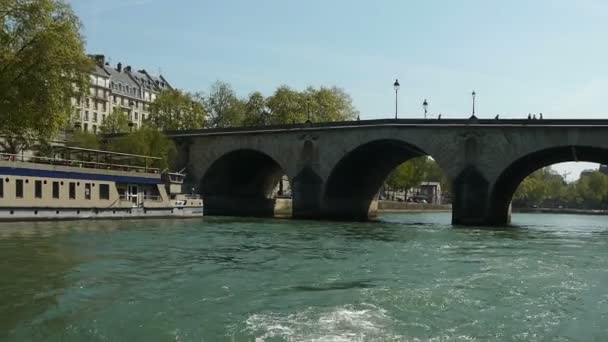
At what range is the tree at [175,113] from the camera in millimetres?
80625

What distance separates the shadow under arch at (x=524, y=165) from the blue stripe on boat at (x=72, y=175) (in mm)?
22426

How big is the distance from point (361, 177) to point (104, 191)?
26229mm

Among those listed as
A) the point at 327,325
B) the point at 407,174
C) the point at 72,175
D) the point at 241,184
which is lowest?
the point at 327,325

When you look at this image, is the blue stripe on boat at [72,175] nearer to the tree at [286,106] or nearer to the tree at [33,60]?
the tree at [33,60]

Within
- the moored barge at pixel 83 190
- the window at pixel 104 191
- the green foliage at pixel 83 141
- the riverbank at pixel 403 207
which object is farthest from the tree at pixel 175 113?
the window at pixel 104 191

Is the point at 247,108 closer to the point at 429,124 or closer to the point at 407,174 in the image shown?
the point at 407,174

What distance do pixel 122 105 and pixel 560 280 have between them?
306 feet

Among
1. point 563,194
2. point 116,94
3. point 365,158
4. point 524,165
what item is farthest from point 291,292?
point 563,194

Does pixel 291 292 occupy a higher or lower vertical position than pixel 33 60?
lower

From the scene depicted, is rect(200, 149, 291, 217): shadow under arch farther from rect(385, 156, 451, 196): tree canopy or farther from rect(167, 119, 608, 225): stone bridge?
rect(385, 156, 451, 196): tree canopy

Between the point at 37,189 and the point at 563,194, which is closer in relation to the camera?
the point at 37,189

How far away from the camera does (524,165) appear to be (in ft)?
161

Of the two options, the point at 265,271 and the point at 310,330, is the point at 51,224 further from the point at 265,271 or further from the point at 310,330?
the point at 310,330

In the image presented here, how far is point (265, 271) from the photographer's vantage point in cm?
1770
